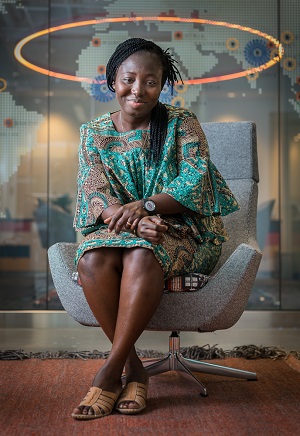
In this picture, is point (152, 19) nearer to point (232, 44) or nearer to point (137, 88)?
point (232, 44)

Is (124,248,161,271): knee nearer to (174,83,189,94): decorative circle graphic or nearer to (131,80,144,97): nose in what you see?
(131,80,144,97): nose

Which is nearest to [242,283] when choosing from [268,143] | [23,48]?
[268,143]

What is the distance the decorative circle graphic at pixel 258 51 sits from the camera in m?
4.54

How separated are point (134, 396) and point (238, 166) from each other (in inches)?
49.1

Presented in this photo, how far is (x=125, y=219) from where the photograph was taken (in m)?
2.12

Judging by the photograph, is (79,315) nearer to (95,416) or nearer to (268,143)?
Result: (95,416)

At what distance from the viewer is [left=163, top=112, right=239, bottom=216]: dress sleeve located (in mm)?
2285

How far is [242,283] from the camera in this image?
7.57 feet

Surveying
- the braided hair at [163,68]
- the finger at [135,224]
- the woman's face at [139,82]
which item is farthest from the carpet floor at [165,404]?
the woman's face at [139,82]

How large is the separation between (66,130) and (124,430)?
299 centimetres

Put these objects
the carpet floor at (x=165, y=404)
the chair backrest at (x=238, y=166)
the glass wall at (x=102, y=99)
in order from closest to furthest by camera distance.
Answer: the carpet floor at (x=165, y=404)
the chair backrest at (x=238, y=166)
the glass wall at (x=102, y=99)

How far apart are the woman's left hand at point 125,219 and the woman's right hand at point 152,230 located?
3cm

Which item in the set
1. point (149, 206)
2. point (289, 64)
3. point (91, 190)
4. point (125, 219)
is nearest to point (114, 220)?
point (125, 219)

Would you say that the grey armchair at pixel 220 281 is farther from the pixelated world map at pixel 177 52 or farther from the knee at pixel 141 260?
the pixelated world map at pixel 177 52
